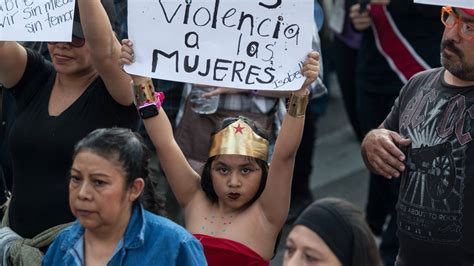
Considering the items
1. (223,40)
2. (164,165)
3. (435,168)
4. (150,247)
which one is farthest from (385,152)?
(150,247)

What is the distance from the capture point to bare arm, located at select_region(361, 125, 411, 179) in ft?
16.1

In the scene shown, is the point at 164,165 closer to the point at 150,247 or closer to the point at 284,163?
the point at 284,163

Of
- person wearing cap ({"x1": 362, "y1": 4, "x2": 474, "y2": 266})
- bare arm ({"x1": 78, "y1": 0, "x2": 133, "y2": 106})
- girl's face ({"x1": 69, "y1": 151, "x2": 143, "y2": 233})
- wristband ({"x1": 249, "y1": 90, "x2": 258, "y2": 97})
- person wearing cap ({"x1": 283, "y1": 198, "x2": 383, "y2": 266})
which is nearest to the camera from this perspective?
person wearing cap ({"x1": 283, "y1": 198, "x2": 383, "y2": 266})

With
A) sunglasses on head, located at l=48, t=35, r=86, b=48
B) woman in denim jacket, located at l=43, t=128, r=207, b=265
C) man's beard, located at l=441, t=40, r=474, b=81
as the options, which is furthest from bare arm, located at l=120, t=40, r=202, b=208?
man's beard, located at l=441, t=40, r=474, b=81

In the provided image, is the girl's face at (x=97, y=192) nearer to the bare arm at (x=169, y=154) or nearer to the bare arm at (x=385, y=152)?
the bare arm at (x=169, y=154)

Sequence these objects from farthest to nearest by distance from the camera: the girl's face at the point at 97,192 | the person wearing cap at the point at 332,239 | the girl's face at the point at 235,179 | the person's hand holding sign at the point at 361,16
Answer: the person's hand holding sign at the point at 361,16 < the girl's face at the point at 235,179 < the girl's face at the point at 97,192 < the person wearing cap at the point at 332,239

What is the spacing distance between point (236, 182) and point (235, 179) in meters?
0.02

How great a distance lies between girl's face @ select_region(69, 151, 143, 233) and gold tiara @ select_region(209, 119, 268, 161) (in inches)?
32.5

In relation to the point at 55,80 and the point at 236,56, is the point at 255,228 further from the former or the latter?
the point at 55,80

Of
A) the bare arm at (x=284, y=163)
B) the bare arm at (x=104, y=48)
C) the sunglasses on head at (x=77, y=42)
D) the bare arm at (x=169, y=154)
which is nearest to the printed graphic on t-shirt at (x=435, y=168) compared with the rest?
the bare arm at (x=284, y=163)

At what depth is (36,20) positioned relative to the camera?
16.7ft

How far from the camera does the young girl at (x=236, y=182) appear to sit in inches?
191

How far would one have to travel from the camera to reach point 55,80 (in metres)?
5.21

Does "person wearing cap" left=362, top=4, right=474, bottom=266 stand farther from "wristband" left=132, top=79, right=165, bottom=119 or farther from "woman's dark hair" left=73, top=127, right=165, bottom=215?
"woman's dark hair" left=73, top=127, right=165, bottom=215
